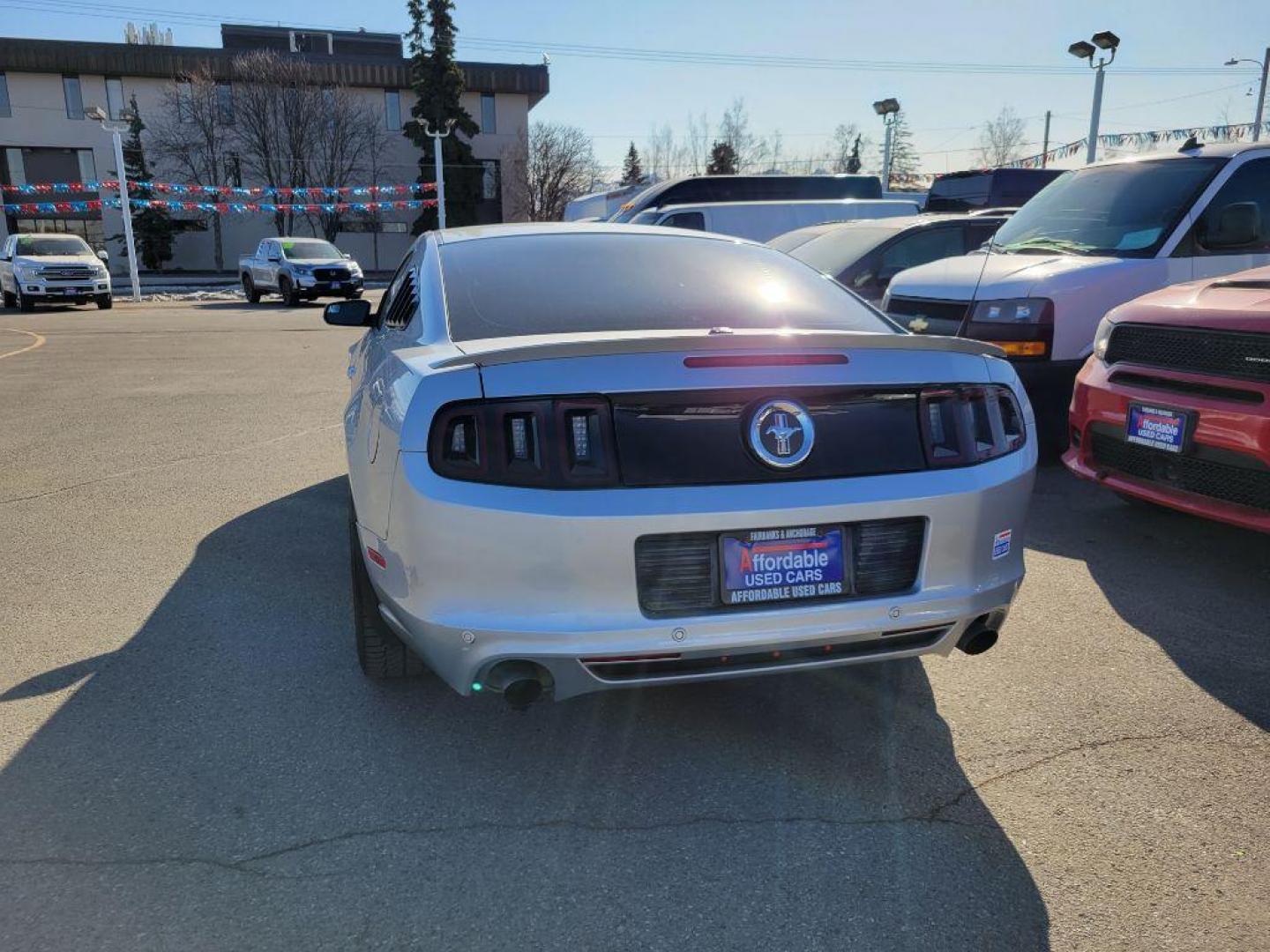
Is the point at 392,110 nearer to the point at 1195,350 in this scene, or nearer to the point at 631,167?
the point at 631,167

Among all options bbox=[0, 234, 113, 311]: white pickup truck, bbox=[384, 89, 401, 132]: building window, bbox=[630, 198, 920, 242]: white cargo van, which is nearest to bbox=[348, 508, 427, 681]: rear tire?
bbox=[630, 198, 920, 242]: white cargo van

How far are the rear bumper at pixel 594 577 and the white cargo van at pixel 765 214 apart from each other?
1192cm

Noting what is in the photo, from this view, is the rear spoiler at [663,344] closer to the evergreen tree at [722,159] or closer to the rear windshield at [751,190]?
the rear windshield at [751,190]

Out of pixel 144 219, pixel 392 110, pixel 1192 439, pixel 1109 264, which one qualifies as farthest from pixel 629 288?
pixel 392 110

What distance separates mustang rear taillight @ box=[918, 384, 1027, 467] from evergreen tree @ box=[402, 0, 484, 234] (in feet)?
150

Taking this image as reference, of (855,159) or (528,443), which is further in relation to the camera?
(855,159)

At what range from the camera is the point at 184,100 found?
4512 centimetres

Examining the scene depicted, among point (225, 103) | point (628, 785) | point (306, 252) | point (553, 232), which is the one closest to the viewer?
point (628, 785)

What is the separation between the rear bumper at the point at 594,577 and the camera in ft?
8.00

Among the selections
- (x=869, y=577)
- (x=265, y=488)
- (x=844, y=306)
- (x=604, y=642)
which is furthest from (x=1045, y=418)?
(x=265, y=488)

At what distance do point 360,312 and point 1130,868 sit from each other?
4.27 meters

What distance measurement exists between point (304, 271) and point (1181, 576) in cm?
2319

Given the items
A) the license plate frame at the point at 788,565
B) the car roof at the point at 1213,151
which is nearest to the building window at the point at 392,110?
the car roof at the point at 1213,151

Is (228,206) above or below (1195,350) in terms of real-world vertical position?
above
